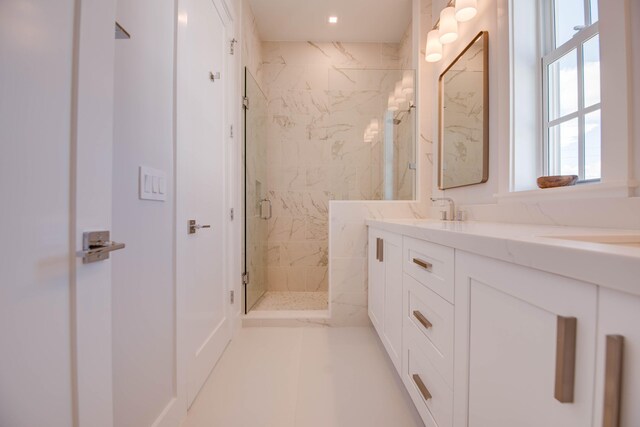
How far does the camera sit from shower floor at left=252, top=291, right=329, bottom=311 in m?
2.56

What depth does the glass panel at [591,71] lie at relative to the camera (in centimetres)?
111

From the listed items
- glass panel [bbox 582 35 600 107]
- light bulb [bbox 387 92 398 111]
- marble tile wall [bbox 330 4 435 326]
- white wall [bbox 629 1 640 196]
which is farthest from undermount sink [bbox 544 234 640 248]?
light bulb [bbox 387 92 398 111]

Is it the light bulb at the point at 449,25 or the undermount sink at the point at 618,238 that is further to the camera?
the light bulb at the point at 449,25

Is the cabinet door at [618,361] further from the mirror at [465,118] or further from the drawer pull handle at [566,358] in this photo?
the mirror at [465,118]

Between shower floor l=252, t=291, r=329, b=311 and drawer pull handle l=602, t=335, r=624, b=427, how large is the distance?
7.43 ft

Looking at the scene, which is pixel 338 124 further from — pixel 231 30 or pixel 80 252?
pixel 80 252

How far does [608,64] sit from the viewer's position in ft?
3.03

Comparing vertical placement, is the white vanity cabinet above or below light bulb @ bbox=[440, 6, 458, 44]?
below

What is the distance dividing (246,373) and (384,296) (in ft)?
3.16

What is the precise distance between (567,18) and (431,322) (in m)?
1.54

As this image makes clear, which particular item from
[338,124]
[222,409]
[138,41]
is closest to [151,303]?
[222,409]

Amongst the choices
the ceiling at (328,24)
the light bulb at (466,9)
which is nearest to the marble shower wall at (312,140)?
the ceiling at (328,24)

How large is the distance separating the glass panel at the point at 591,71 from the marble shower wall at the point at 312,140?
1.64 meters

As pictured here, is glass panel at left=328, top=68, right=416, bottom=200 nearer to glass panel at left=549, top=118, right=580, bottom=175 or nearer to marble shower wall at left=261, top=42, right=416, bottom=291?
marble shower wall at left=261, top=42, right=416, bottom=291
